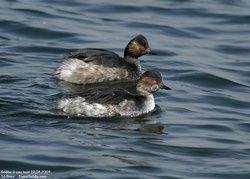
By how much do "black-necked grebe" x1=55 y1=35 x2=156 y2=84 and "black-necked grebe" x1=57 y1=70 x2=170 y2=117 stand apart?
6.59 ft

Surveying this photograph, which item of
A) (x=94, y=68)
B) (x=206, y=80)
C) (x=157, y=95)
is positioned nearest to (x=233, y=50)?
(x=206, y=80)

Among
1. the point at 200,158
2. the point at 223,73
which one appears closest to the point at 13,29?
the point at 223,73

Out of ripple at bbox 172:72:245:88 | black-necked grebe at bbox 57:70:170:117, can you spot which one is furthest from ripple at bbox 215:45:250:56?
black-necked grebe at bbox 57:70:170:117

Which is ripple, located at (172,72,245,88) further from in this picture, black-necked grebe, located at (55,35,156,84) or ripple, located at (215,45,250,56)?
ripple, located at (215,45,250,56)

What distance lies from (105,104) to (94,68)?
2.56 m

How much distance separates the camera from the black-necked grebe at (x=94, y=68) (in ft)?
50.7

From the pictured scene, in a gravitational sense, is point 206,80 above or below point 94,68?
below

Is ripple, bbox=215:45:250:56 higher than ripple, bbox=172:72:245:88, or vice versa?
ripple, bbox=215:45:250:56

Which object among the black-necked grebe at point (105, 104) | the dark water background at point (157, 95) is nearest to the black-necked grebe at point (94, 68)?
the dark water background at point (157, 95)

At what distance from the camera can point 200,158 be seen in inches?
465

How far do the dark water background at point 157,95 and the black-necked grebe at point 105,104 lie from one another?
0.58ft

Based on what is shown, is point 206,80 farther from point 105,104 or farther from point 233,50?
point 105,104

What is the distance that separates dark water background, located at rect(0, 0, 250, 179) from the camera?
11.4 m

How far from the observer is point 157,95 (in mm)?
14898
